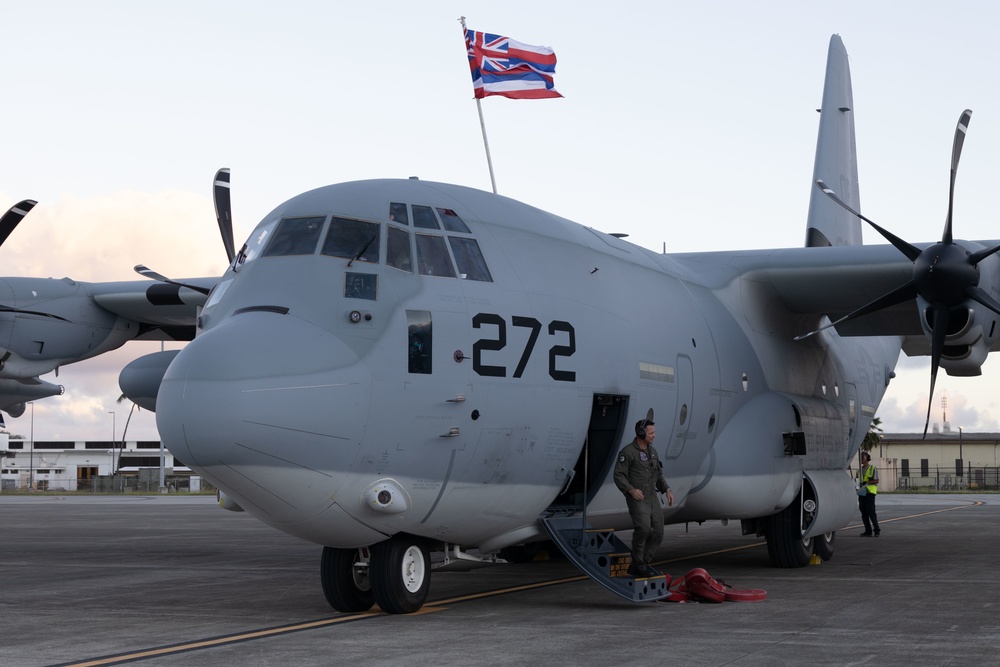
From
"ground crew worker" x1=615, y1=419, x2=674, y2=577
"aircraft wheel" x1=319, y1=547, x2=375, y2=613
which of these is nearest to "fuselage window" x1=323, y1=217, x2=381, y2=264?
"aircraft wheel" x1=319, y1=547, x2=375, y2=613

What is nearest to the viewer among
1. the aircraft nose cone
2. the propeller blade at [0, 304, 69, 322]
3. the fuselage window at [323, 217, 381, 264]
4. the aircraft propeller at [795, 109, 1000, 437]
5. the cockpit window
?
the aircraft nose cone

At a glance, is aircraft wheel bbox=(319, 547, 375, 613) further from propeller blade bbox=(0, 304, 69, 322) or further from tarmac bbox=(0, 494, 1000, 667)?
propeller blade bbox=(0, 304, 69, 322)

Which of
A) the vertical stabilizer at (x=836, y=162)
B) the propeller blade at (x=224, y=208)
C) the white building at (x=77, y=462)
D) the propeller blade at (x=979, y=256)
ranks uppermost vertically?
the vertical stabilizer at (x=836, y=162)

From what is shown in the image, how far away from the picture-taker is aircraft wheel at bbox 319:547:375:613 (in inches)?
400

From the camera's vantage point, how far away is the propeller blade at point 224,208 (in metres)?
16.6

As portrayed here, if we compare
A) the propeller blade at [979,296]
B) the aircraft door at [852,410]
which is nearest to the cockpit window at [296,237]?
the propeller blade at [979,296]

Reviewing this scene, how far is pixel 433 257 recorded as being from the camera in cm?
1004

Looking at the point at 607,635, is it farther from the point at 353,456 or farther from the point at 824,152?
the point at 824,152

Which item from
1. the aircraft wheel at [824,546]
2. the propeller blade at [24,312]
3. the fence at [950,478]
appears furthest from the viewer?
the fence at [950,478]

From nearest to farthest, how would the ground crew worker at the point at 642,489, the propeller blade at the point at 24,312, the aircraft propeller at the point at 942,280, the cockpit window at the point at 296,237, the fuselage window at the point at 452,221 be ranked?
the cockpit window at the point at 296,237
the fuselage window at the point at 452,221
the ground crew worker at the point at 642,489
the aircraft propeller at the point at 942,280
the propeller blade at the point at 24,312

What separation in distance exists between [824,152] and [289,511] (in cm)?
1573

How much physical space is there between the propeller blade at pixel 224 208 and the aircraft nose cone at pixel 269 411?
7764 millimetres

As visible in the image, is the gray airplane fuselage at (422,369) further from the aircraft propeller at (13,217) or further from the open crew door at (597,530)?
the aircraft propeller at (13,217)

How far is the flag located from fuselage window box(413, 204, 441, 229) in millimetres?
10077
